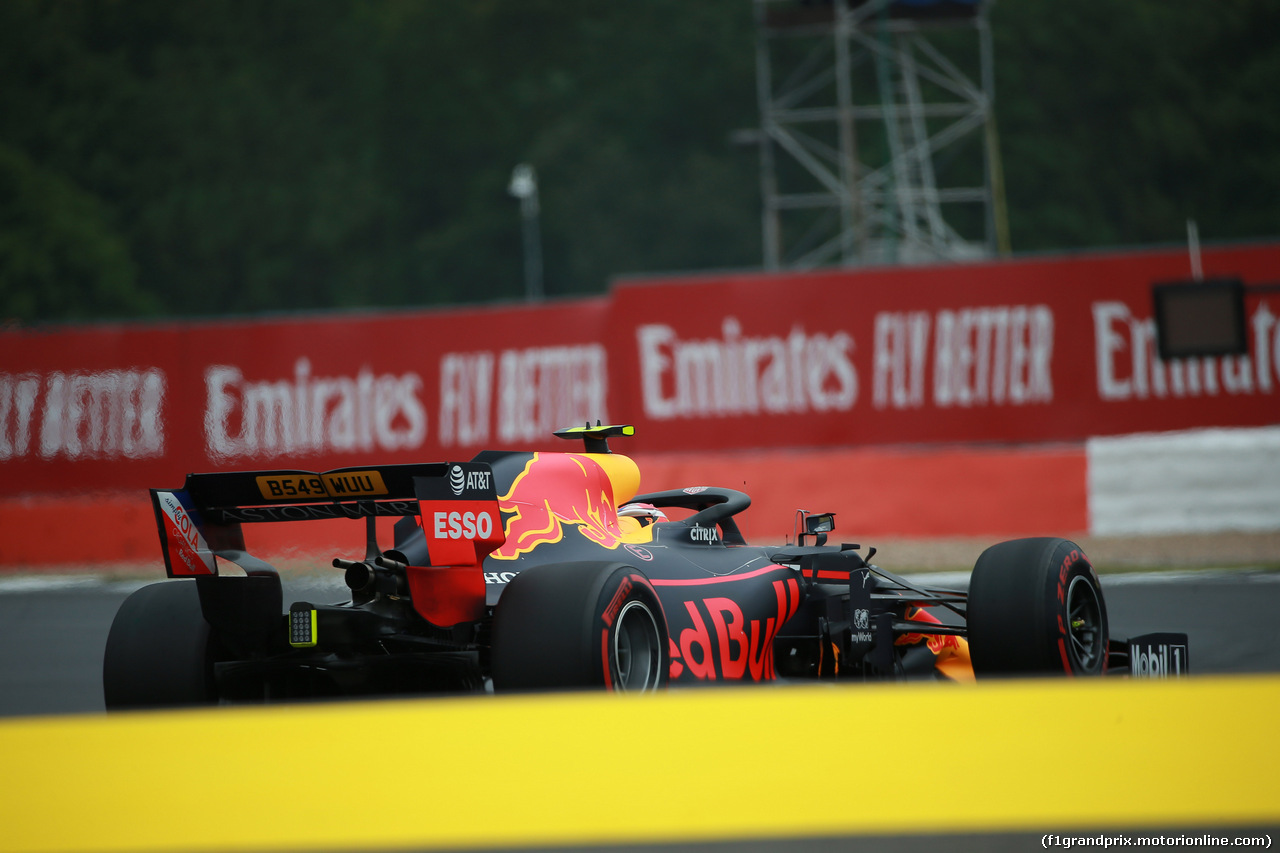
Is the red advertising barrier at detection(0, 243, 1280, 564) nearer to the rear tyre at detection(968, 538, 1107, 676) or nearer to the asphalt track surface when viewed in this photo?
the asphalt track surface

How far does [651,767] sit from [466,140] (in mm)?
52020

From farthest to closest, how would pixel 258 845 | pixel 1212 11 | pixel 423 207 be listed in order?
pixel 423 207, pixel 1212 11, pixel 258 845

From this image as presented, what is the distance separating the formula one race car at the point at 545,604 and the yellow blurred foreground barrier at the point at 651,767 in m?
0.79

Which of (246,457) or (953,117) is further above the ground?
(953,117)

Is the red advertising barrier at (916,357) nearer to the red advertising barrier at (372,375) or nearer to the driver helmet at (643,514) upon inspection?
the red advertising barrier at (372,375)

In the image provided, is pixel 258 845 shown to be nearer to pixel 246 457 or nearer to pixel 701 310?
pixel 246 457

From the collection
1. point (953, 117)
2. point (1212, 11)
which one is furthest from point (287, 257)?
point (1212, 11)

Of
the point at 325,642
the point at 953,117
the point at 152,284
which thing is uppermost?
the point at 953,117

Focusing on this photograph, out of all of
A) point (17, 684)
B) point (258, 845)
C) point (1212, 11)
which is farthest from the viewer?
point (1212, 11)

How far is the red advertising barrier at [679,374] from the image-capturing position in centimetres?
1465

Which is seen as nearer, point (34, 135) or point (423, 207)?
point (34, 135)

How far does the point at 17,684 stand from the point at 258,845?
4307 mm

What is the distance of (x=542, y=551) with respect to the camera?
567 centimetres

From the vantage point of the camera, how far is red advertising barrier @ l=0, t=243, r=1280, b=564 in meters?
14.6
